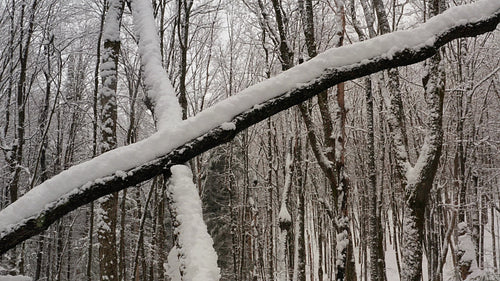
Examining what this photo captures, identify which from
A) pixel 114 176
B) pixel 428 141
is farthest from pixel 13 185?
pixel 114 176

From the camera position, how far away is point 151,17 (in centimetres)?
152

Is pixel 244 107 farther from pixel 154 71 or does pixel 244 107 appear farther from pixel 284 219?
pixel 284 219

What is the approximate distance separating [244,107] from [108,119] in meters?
→ 5.44

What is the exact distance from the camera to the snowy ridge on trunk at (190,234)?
0.79 m

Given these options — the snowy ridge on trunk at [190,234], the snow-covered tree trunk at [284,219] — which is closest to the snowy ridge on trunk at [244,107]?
the snowy ridge on trunk at [190,234]

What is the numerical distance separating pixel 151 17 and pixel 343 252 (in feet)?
16.4

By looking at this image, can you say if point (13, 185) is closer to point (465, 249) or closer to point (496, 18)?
point (496, 18)

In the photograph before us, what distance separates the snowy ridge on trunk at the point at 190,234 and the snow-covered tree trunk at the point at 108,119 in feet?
17.3

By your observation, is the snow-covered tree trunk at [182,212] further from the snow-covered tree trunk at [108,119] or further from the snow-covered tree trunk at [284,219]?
the snow-covered tree trunk at [284,219]

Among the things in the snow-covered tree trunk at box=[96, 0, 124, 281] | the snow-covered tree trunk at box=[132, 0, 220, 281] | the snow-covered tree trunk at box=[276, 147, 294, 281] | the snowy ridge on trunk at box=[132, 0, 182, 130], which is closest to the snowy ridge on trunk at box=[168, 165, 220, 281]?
the snow-covered tree trunk at box=[132, 0, 220, 281]

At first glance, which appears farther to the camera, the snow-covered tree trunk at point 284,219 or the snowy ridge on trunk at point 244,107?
the snow-covered tree trunk at point 284,219

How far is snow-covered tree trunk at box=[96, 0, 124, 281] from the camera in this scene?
5.86 meters

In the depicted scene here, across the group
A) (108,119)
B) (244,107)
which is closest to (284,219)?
(108,119)

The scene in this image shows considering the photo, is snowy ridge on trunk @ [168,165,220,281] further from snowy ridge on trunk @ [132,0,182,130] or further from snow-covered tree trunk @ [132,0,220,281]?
snowy ridge on trunk @ [132,0,182,130]
